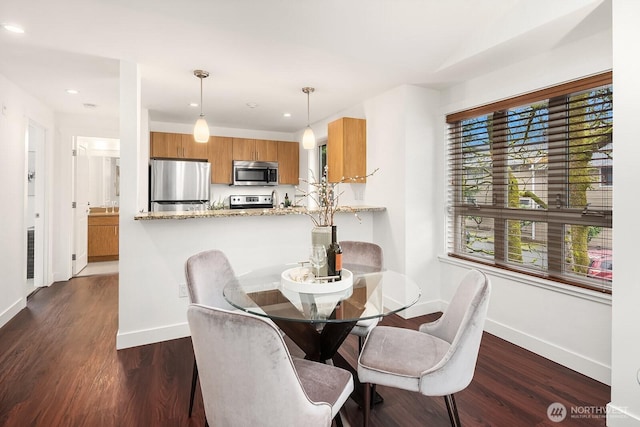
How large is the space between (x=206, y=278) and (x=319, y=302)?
798mm

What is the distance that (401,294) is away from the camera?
186cm

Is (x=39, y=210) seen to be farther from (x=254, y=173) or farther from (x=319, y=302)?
(x=319, y=302)

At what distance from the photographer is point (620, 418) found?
1.74m

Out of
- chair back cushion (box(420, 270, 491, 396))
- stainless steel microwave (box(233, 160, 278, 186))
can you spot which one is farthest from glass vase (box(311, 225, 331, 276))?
stainless steel microwave (box(233, 160, 278, 186))

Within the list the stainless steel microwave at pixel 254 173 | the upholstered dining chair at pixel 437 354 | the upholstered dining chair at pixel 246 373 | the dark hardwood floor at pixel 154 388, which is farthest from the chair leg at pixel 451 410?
the stainless steel microwave at pixel 254 173

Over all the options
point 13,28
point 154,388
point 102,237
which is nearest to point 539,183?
point 154,388

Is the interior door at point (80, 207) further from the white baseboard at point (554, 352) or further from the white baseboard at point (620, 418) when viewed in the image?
the white baseboard at point (620, 418)

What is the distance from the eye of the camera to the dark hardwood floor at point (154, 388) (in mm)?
1833

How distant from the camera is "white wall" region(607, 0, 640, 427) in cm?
169

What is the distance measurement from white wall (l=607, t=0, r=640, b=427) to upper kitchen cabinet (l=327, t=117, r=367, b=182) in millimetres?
2402

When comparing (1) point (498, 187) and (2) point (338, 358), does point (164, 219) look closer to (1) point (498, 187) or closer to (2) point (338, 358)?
(2) point (338, 358)

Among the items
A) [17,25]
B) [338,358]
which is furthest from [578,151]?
[17,25]

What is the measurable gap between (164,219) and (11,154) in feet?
6.20

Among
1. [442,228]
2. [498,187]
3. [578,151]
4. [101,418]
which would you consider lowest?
[101,418]
